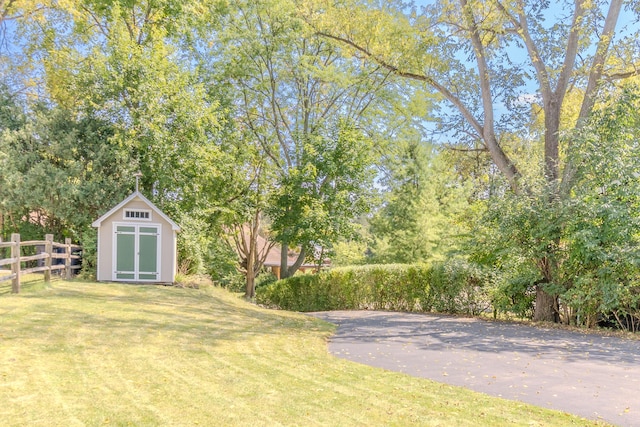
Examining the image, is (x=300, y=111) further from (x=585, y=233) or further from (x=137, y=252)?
(x=585, y=233)

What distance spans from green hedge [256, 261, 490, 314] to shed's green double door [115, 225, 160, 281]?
225 inches

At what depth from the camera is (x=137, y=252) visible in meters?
16.2

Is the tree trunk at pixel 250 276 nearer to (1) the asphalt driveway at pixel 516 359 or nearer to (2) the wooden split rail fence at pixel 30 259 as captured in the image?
(2) the wooden split rail fence at pixel 30 259

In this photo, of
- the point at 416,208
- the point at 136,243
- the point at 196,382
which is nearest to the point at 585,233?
the point at 196,382

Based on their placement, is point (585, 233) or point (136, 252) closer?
point (585, 233)

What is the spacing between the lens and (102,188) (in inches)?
682

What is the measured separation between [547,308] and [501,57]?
23.9 feet

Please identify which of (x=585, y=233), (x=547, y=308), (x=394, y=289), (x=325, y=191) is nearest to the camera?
(x=585, y=233)

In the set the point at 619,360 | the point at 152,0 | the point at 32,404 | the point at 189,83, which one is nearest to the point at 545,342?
the point at 619,360

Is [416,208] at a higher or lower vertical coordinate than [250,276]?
higher

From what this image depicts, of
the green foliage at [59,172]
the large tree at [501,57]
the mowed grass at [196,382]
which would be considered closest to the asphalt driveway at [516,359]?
the mowed grass at [196,382]

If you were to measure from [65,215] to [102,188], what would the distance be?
161 cm

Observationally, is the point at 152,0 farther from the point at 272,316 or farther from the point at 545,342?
the point at 545,342

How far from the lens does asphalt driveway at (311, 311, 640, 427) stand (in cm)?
517
